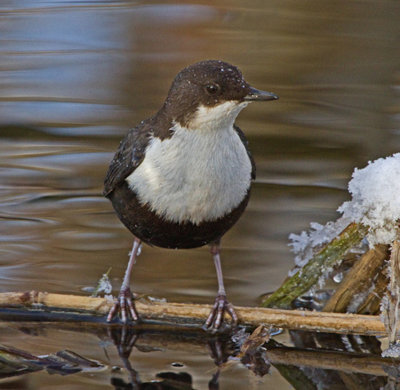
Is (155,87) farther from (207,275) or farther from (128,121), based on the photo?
(207,275)

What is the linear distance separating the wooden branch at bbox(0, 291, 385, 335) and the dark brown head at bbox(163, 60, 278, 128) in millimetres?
929

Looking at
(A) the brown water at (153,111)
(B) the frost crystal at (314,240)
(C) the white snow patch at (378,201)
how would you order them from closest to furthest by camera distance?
1. (C) the white snow patch at (378,201)
2. (B) the frost crystal at (314,240)
3. (A) the brown water at (153,111)

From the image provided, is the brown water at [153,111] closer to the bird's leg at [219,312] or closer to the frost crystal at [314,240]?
the bird's leg at [219,312]

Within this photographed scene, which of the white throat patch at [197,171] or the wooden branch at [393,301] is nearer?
the wooden branch at [393,301]

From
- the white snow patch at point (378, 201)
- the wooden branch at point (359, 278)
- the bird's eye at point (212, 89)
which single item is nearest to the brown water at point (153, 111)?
the wooden branch at point (359, 278)

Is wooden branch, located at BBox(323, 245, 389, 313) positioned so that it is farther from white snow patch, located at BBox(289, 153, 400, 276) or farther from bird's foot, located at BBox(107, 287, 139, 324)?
bird's foot, located at BBox(107, 287, 139, 324)

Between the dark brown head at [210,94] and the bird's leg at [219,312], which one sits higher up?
the dark brown head at [210,94]

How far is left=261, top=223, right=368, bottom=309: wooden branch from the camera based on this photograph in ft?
13.8

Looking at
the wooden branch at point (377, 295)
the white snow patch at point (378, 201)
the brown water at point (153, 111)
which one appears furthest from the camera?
the brown water at point (153, 111)

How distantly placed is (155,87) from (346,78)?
7.13ft

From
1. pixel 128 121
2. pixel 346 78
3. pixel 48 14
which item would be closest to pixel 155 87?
pixel 128 121

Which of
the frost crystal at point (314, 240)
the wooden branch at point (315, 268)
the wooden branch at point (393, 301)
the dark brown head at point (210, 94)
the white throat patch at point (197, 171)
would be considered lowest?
the wooden branch at point (393, 301)

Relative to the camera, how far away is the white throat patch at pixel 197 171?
4.00 meters

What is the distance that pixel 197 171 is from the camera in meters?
4.00
